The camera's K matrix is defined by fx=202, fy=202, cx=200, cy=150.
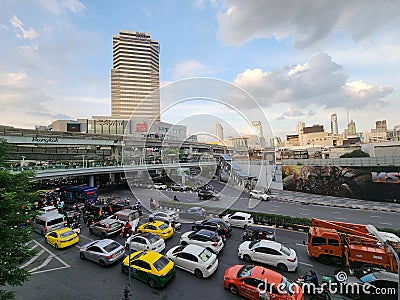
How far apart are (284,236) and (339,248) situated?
4.11m

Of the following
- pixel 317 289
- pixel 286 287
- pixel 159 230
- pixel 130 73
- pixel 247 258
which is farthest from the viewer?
pixel 130 73

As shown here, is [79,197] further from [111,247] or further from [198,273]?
[198,273]

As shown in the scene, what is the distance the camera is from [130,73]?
99562 mm

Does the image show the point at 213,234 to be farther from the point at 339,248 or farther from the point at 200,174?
the point at 200,174

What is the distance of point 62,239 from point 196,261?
8344 mm

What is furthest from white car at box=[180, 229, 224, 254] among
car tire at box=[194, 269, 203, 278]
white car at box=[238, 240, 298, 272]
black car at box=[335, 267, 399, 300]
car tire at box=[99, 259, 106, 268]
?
black car at box=[335, 267, 399, 300]

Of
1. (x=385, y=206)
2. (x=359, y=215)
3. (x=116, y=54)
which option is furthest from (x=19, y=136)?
(x=116, y=54)

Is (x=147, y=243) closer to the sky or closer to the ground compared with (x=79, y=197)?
closer to the ground

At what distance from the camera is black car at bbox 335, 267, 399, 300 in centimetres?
691

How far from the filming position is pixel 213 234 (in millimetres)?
11531

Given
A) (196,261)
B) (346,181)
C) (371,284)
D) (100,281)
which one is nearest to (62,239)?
(100,281)

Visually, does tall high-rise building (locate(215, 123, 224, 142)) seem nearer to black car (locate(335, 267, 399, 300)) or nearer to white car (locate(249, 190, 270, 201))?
black car (locate(335, 267, 399, 300))

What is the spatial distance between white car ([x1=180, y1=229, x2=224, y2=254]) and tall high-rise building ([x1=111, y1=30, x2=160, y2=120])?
92503 millimetres

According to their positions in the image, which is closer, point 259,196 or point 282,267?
point 282,267
